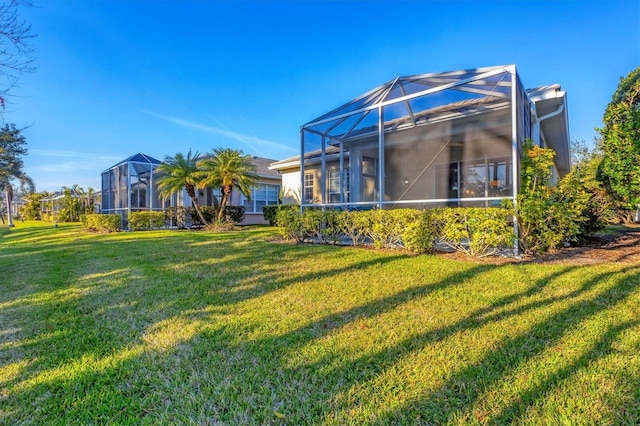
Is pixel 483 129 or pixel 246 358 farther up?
pixel 483 129

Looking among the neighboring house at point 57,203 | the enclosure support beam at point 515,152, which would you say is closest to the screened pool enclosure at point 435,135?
the enclosure support beam at point 515,152

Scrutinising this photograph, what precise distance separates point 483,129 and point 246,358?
31.7ft

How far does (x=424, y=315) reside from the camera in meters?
3.37

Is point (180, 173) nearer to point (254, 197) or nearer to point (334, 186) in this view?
point (254, 197)

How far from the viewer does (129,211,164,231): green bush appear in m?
15.2

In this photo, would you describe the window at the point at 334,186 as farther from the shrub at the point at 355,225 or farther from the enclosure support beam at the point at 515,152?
the enclosure support beam at the point at 515,152

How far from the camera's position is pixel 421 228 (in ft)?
21.9

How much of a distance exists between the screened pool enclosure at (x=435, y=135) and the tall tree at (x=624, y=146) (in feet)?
4.86

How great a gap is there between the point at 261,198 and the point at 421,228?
13926 mm

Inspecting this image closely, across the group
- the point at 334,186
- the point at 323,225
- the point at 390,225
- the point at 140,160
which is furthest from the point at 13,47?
the point at 140,160


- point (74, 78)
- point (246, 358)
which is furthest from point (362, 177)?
point (74, 78)

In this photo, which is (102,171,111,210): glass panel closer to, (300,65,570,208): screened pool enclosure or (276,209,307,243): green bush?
(300,65,570,208): screened pool enclosure

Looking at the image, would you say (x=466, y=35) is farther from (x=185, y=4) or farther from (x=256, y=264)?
(x=256, y=264)

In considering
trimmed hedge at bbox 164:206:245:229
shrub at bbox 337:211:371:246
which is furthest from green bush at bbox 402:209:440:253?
trimmed hedge at bbox 164:206:245:229
